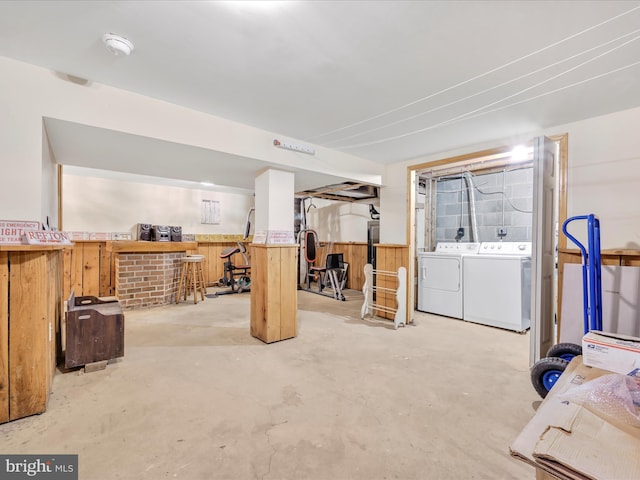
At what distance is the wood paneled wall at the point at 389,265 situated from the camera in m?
3.97

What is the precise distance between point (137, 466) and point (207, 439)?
32cm

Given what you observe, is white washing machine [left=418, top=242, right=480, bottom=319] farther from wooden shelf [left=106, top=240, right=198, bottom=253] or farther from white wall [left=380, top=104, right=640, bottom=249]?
wooden shelf [left=106, top=240, right=198, bottom=253]

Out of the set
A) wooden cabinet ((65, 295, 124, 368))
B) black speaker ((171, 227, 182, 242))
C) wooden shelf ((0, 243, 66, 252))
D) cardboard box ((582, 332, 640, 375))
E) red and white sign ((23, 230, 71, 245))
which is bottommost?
wooden cabinet ((65, 295, 124, 368))

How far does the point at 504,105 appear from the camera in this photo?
7.80 feet

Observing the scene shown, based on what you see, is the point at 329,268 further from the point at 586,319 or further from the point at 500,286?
the point at 586,319

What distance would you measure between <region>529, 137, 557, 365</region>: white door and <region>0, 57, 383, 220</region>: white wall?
267 centimetres

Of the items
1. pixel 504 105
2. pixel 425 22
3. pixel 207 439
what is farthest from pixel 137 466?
pixel 504 105

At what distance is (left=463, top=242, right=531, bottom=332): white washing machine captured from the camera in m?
3.55

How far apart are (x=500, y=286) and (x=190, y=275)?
484 cm

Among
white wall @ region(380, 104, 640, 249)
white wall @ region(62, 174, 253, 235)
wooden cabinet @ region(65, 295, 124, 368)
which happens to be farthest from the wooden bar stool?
white wall @ region(380, 104, 640, 249)

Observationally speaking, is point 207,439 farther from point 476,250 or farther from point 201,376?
point 476,250

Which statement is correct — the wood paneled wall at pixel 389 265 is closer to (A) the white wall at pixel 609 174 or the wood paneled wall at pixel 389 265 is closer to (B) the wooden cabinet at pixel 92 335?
(A) the white wall at pixel 609 174

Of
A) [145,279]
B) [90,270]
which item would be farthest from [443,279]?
[90,270]
